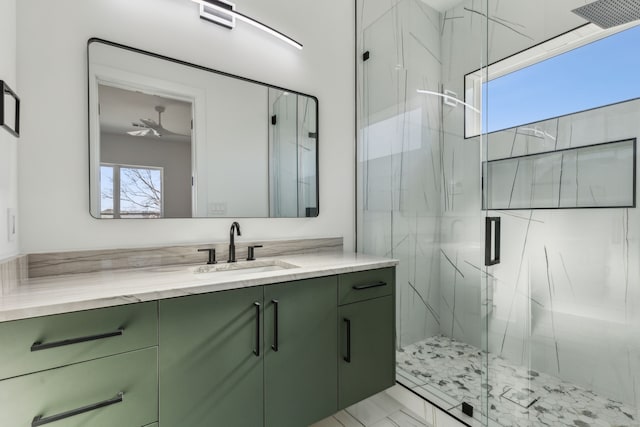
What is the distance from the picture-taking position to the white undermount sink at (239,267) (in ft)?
5.04

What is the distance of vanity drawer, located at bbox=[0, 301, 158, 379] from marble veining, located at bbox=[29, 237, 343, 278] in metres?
0.57

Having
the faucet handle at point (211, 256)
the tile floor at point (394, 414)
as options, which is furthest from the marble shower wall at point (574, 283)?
the faucet handle at point (211, 256)

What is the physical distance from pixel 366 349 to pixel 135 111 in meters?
1.71

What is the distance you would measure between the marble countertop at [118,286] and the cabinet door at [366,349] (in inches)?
9.6

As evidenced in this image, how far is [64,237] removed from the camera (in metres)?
1.35

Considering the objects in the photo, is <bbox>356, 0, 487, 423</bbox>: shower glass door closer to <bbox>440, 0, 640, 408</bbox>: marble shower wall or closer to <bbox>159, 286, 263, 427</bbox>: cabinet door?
<bbox>440, 0, 640, 408</bbox>: marble shower wall

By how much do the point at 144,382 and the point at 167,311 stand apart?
234 millimetres

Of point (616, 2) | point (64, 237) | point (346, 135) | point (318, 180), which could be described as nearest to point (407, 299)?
point (318, 180)

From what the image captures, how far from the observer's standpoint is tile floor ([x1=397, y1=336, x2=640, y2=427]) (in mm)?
1337

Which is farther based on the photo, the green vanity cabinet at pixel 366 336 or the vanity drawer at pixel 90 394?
the green vanity cabinet at pixel 366 336

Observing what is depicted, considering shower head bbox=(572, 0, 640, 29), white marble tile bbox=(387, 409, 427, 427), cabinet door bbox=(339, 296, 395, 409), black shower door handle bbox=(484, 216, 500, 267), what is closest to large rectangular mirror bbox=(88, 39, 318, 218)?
cabinet door bbox=(339, 296, 395, 409)

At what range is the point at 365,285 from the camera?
5.16 ft

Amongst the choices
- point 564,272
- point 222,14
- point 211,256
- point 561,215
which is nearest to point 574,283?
point 564,272

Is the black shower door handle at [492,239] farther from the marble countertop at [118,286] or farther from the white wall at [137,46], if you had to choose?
the white wall at [137,46]
